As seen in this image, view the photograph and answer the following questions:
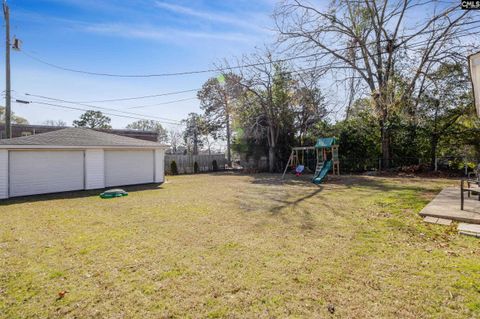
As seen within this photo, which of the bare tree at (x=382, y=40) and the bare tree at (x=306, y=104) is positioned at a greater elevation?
the bare tree at (x=382, y=40)

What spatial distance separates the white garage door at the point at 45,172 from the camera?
31.2ft

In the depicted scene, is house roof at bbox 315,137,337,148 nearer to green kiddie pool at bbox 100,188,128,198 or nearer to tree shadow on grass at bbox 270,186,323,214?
tree shadow on grass at bbox 270,186,323,214

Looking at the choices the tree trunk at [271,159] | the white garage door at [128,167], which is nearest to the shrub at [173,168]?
the white garage door at [128,167]

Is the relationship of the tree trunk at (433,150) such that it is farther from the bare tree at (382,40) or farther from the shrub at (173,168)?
the shrub at (173,168)

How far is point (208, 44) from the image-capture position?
14.1 meters

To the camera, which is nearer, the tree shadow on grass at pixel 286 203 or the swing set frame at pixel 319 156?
the tree shadow on grass at pixel 286 203

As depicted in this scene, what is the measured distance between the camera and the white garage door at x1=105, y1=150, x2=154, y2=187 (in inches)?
472

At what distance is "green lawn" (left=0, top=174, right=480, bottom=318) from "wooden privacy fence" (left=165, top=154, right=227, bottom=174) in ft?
44.5

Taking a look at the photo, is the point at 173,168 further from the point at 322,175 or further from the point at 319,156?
the point at 322,175

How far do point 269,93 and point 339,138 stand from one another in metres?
→ 5.74

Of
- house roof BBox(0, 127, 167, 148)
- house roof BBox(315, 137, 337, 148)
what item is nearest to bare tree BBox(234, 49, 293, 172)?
house roof BBox(315, 137, 337, 148)

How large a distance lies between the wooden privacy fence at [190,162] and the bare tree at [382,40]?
10.9 metres

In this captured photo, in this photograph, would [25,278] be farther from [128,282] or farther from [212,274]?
[212,274]

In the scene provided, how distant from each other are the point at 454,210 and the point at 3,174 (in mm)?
13302
